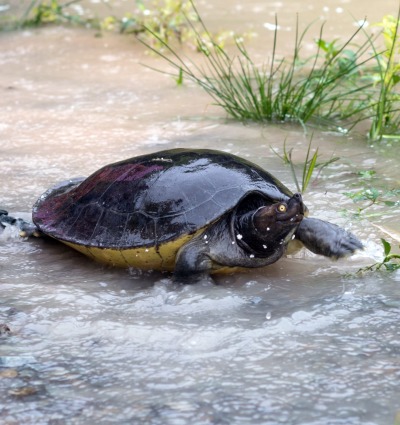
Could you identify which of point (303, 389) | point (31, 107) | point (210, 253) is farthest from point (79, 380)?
point (31, 107)

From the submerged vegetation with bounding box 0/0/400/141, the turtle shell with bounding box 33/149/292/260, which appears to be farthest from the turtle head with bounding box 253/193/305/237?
the submerged vegetation with bounding box 0/0/400/141

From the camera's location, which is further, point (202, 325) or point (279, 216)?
point (279, 216)

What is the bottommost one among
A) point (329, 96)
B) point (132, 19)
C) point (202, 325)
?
point (202, 325)

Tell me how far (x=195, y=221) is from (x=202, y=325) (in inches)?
22.7

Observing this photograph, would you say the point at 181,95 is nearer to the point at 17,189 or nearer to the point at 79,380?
the point at 17,189

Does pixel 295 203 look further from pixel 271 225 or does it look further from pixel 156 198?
pixel 156 198

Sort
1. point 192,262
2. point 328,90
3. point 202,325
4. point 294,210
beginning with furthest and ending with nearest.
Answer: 1. point 328,90
2. point 192,262
3. point 294,210
4. point 202,325

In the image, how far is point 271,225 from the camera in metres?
3.66

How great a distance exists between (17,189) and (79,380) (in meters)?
2.29

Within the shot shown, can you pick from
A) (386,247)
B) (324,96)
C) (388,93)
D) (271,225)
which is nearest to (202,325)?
(271,225)

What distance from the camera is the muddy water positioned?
8.74 feet

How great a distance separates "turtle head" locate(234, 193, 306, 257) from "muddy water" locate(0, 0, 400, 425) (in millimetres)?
150

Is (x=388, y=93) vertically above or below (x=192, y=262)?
above

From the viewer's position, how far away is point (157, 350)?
3.04m
